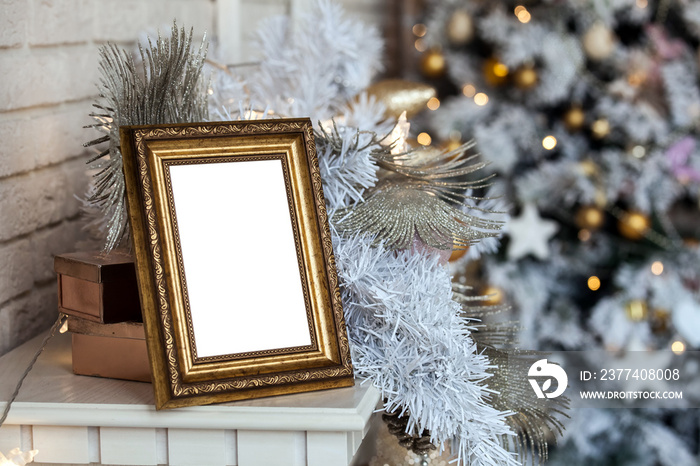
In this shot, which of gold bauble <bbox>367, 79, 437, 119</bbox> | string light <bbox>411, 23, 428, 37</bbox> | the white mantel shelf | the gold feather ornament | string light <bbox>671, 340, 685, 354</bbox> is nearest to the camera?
the white mantel shelf

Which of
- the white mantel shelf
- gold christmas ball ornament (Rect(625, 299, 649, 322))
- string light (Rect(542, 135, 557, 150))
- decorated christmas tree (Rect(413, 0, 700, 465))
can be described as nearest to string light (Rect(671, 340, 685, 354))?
decorated christmas tree (Rect(413, 0, 700, 465))

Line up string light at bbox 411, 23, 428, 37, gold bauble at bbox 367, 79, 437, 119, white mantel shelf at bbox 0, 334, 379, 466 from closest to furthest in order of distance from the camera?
white mantel shelf at bbox 0, 334, 379, 466 → gold bauble at bbox 367, 79, 437, 119 → string light at bbox 411, 23, 428, 37

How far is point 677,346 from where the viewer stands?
1658 millimetres

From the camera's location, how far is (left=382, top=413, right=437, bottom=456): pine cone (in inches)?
27.6

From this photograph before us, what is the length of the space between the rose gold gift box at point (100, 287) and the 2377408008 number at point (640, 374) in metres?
1.32

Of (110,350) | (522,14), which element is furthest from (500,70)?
(110,350)

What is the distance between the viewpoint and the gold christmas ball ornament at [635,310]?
5.39ft

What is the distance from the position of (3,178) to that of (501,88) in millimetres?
1257

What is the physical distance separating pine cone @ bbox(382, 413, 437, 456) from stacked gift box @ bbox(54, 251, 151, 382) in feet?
0.83

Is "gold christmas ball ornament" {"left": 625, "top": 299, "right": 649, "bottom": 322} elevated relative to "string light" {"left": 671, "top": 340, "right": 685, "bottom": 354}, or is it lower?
elevated

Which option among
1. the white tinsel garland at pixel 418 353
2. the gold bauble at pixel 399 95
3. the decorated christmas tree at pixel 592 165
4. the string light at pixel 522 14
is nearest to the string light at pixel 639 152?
the decorated christmas tree at pixel 592 165

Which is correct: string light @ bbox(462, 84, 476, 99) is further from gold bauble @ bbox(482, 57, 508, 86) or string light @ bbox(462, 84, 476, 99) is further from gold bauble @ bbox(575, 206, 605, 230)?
gold bauble @ bbox(575, 206, 605, 230)

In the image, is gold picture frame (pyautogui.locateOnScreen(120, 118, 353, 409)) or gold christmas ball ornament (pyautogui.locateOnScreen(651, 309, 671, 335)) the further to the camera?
gold christmas ball ornament (pyautogui.locateOnScreen(651, 309, 671, 335))

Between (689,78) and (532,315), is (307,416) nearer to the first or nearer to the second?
(532,315)
